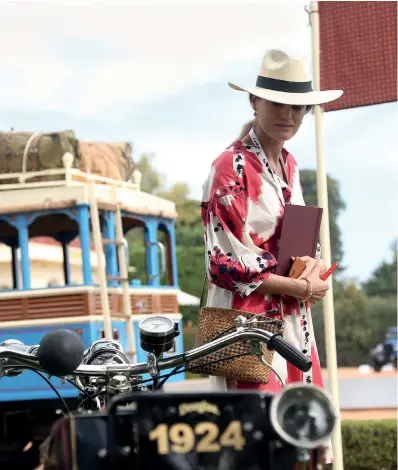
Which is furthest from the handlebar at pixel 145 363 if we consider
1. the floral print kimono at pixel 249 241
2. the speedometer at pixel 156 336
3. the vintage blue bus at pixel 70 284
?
the vintage blue bus at pixel 70 284

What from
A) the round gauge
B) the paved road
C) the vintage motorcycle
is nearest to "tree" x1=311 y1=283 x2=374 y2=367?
the paved road

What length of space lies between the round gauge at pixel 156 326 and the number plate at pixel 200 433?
0.70 meters

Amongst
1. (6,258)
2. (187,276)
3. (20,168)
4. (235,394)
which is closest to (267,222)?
(235,394)

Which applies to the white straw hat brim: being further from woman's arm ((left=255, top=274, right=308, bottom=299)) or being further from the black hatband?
woman's arm ((left=255, top=274, right=308, bottom=299))

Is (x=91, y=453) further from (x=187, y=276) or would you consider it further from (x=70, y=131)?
(x=187, y=276)

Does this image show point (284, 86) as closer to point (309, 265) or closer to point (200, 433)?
point (309, 265)

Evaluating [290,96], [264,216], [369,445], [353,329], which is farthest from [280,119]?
[353,329]

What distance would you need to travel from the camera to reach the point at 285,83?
3182mm

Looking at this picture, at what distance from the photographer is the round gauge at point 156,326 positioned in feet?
8.61

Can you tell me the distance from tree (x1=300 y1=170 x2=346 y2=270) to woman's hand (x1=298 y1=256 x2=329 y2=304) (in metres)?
46.2

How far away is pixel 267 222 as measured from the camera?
3.11 meters

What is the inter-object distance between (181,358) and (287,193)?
84 cm

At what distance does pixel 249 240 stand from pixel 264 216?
10cm

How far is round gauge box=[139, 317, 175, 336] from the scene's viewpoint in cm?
262
